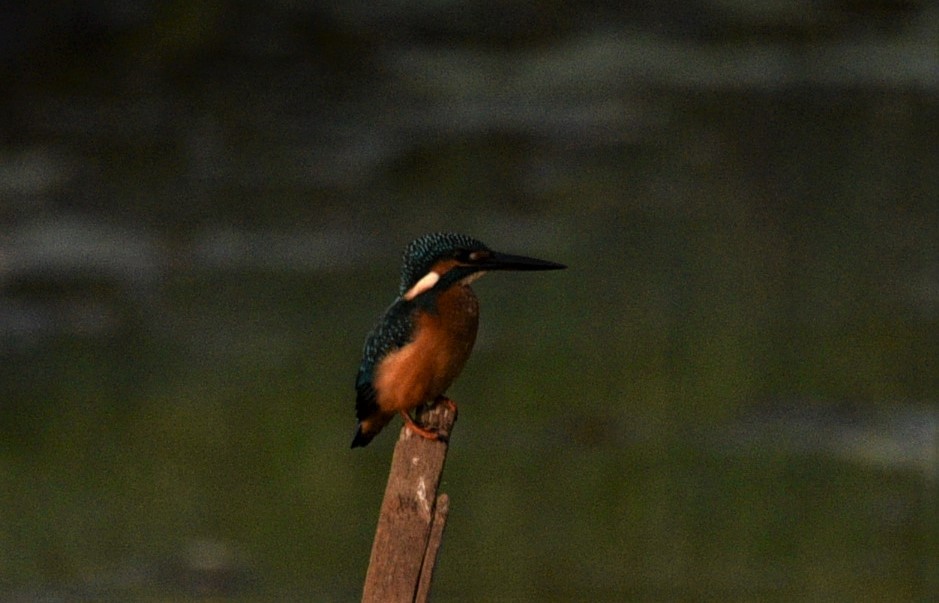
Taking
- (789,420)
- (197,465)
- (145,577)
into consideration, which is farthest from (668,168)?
(145,577)

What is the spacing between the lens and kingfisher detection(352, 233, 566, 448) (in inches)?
69.4

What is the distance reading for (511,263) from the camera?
1.70 meters

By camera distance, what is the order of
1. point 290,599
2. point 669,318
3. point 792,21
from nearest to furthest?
1. point 290,599
2. point 669,318
3. point 792,21

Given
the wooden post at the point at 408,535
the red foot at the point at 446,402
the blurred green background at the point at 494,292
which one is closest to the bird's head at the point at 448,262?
the red foot at the point at 446,402

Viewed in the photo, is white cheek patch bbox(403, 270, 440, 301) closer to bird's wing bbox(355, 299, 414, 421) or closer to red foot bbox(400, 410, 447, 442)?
bird's wing bbox(355, 299, 414, 421)

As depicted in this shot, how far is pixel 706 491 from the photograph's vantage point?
256 inches

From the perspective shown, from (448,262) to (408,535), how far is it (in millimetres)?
350

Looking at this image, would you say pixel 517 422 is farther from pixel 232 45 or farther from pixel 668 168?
pixel 232 45

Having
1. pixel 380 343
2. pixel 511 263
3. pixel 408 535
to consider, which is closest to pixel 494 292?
pixel 380 343

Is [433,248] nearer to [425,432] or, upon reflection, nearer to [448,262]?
[448,262]

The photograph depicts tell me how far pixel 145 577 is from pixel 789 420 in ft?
9.62

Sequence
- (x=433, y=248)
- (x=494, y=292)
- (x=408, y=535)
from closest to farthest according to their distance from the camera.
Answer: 1. (x=408, y=535)
2. (x=433, y=248)
3. (x=494, y=292)

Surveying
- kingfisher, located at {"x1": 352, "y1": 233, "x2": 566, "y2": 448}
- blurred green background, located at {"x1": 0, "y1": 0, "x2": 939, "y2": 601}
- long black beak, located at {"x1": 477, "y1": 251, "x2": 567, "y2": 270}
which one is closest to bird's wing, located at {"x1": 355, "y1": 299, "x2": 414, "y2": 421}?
kingfisher, located at {"x1": 352, "y1": 233, "x2": 566, "y2": 448}

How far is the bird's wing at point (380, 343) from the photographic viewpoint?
180 centimetres
